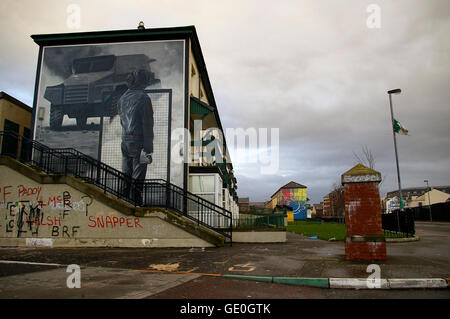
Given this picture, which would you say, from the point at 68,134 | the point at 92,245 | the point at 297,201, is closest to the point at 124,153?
the point at 68,134

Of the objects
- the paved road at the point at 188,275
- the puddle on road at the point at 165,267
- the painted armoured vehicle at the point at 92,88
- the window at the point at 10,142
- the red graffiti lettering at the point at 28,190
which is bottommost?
the puddle on road at the point at 165,267

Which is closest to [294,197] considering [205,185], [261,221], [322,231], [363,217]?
[322,231]

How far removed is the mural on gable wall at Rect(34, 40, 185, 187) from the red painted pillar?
9.05 meters

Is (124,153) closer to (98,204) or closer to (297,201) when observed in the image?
(98,204)

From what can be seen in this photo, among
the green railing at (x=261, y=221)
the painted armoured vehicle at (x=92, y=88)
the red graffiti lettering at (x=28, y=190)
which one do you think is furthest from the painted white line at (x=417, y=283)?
the painted armoured vehicle at (x=92, y=88)

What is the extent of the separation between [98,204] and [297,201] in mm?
102063

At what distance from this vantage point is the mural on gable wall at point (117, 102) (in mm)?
15750

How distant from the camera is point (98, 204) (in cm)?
1276

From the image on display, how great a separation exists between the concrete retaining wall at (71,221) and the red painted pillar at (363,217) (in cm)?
593

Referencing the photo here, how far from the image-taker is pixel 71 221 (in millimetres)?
12750

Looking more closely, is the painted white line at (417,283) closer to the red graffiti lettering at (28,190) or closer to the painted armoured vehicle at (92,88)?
the red graffiti lettering at (28,190)

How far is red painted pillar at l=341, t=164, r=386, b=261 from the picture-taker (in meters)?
7.79

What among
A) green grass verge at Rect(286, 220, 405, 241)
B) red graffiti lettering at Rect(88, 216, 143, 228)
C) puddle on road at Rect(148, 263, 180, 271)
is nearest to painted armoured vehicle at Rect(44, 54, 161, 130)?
red graffiti lettering at Rect(88, 216, 143, 228)

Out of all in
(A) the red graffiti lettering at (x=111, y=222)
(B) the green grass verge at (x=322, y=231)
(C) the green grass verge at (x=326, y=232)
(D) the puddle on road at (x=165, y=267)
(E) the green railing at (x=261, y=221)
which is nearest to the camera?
(D) the puddle on road at (x=165, y=267)
